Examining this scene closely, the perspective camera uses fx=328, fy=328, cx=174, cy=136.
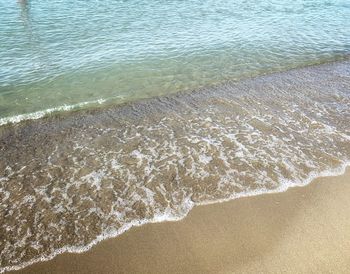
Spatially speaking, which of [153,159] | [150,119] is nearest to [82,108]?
[150,119]

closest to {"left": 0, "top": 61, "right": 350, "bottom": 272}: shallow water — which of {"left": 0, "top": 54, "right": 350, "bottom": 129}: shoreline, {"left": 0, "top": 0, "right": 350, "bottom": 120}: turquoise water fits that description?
{"left": 0, "top": 54, "right": 350, "bottom": 129}: shoreline

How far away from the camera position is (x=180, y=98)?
990 cm

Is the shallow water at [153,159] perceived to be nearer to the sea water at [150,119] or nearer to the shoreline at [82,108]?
the sea water at [150,119]

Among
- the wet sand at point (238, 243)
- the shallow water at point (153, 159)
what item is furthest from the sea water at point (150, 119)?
the wet sand at point (238, 243)

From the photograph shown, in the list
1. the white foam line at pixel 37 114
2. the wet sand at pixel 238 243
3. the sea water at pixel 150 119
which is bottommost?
the white foam line at pixel 37 114

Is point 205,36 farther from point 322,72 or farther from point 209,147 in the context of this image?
point 209,147

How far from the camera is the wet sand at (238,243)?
15.1ft

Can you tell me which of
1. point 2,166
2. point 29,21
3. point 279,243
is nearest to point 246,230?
point 279,243

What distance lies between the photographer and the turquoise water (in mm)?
10781

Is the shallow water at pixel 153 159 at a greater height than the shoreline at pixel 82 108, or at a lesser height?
greater

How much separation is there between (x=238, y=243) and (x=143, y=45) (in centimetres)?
1075

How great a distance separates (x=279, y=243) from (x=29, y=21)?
16.4 meters

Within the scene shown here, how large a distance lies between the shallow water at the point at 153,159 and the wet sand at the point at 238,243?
0.27m

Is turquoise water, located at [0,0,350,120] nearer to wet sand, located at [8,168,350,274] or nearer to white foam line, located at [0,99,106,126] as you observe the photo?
white foam line, located at [0,99,106,126]
